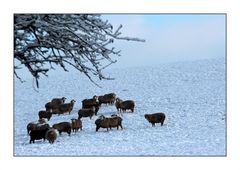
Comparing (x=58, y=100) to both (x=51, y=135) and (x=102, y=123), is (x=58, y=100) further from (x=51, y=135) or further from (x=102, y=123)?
(x=51, y=135)

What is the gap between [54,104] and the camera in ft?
49.4

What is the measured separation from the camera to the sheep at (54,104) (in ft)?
48.1

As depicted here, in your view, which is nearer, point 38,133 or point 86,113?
point 38,133

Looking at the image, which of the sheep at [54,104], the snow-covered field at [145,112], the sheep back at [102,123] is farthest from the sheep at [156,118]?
the sheep at [54,104]

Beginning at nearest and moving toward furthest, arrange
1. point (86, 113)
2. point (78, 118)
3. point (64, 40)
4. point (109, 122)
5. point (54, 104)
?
point (64, 40), point (109, 122), point (78, 118), point (86, 113), point (54, 104)

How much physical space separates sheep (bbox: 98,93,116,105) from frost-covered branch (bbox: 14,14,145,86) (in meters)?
7.28

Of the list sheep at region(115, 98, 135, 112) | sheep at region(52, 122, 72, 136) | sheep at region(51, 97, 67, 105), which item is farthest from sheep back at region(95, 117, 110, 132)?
sheep at region(51, 97, 67, 105)

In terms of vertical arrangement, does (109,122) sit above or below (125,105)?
below

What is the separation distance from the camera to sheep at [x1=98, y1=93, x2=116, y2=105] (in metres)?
15.0

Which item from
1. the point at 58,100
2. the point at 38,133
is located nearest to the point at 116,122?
the point at 38,133

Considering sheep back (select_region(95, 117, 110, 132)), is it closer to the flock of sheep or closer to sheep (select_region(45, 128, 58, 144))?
the flock of sheep

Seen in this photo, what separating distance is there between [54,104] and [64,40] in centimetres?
761
